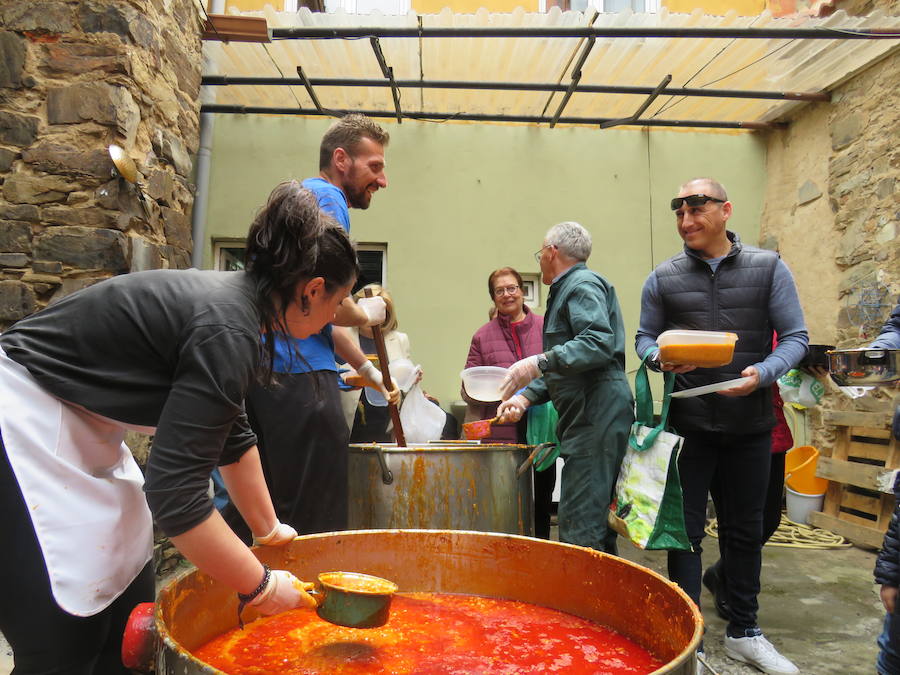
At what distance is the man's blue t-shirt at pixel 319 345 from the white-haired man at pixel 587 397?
96 cm

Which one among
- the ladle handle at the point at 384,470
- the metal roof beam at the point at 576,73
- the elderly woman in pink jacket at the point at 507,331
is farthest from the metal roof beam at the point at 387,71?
the ladle handle at the point at 384,470

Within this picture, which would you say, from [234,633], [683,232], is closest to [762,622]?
[683,232]

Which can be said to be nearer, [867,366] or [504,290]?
[867,366]

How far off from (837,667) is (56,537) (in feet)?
9.18

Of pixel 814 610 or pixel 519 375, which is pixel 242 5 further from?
pixel 814 610

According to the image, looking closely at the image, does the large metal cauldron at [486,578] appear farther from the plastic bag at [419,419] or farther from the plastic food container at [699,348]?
the plastic bag at [419,419]

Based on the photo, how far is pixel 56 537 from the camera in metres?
1.11

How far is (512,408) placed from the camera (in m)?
2.98

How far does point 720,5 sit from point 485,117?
3.07 meters

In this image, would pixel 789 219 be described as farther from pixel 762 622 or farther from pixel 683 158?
pixel 762 622

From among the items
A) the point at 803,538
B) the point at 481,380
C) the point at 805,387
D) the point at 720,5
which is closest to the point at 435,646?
the point at 481,380

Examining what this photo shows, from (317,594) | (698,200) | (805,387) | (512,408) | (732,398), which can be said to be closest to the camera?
(317,594)

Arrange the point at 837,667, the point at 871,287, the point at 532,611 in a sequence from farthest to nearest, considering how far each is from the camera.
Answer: the point at 871,287 < the point at 837,667 < the point at 532,611

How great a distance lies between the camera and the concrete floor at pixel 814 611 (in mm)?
2566
